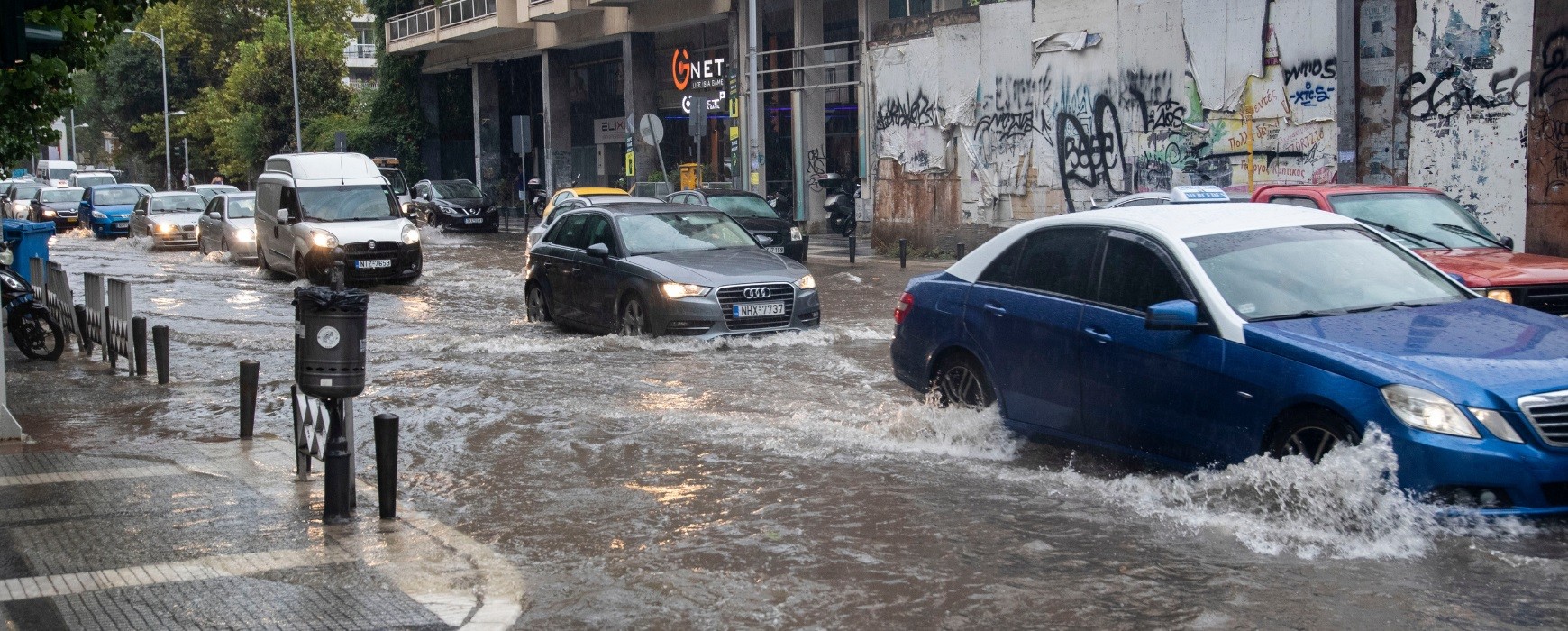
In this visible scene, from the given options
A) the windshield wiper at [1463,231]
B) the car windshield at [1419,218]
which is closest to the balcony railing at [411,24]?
the car windshield at [1419,218]

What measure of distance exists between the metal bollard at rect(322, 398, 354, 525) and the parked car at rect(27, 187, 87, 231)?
1708 inches

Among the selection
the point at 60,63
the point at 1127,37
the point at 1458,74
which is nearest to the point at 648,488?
the point at 60,63

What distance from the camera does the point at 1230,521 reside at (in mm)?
6145

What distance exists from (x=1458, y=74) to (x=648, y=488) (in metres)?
14.1

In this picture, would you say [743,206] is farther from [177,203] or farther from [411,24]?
[411,24]

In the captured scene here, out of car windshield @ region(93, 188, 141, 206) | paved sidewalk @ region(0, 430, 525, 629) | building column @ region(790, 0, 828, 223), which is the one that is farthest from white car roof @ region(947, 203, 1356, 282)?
car windshield @ region(93, 188, 141, 206)

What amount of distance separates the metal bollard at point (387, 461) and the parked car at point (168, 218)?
28.5 metres

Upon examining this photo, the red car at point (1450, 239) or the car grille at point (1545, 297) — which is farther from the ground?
the red car at point (1450, 239)

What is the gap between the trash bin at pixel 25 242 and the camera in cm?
1565

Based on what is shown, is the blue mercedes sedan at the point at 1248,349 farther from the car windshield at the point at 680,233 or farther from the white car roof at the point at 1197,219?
the car windshield at the point at 680,233

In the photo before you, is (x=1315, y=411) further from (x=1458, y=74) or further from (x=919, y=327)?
(x=1458, y=74)

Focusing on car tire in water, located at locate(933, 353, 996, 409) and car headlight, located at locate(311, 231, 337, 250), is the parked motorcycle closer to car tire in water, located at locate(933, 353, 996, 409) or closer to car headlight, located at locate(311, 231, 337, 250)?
car headlight, located at locate(311, 231, 337, 250)

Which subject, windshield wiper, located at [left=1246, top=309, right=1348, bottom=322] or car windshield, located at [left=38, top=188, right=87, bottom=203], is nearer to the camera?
windshield wiper, located at [left=1246, top=309, right=1348, bottom=322]

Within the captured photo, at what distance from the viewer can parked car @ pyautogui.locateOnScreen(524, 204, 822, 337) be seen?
42.5 ft
